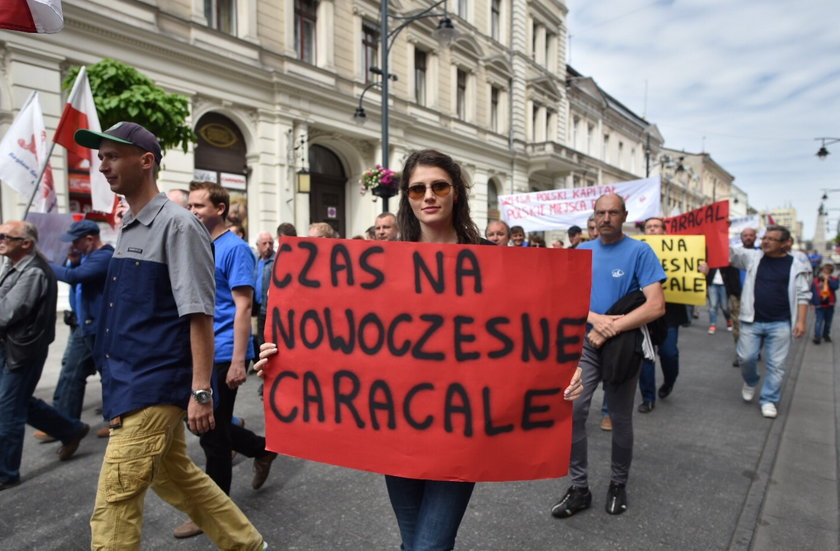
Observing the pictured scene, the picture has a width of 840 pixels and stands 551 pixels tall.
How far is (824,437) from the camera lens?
4391 millimetres

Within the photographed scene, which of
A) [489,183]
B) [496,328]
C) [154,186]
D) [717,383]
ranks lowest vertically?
[717,383]

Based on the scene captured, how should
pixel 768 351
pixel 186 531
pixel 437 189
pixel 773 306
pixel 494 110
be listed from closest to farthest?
pixel 437 189 → pixel 186 531 → pixel 773 306 → pixel 768 351 → pixel 494 110

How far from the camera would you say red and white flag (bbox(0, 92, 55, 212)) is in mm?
4610

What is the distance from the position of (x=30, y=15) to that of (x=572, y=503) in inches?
145

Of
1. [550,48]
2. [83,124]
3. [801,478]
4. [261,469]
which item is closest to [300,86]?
[83,124]

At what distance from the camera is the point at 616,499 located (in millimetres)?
3031

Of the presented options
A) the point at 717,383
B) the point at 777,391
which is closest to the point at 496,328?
the point at 777,391

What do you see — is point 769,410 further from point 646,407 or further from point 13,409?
point 13,409

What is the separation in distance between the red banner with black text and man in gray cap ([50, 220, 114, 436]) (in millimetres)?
2902

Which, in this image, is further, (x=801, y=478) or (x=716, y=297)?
(x=716, y=297)

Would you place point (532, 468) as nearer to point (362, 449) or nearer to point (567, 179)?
point (362, 449)

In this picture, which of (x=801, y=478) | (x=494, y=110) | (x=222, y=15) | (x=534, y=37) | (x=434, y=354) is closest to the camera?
(x=434, y=354)

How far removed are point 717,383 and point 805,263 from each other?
1814mm

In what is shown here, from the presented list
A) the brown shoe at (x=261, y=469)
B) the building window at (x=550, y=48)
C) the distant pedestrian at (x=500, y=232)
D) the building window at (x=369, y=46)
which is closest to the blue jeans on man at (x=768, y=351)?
the distant pedestrian at (x=500, y=232)
